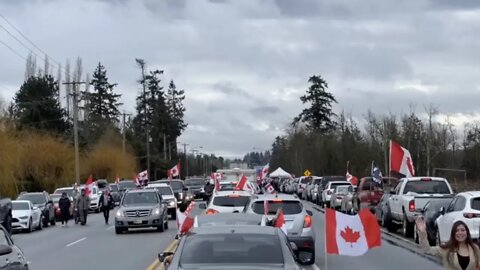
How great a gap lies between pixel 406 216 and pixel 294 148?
9062cm

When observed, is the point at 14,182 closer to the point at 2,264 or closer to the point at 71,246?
Result: the point at 71,246

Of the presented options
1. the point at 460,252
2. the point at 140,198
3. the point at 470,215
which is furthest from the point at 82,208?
the point at 460,252

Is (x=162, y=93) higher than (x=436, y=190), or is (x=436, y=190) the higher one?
(x=162, y=93)

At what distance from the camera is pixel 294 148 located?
4683 inches

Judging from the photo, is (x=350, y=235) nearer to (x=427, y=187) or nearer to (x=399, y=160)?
(x=427, y=187)

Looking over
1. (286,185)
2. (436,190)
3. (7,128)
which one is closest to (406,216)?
(436,190)

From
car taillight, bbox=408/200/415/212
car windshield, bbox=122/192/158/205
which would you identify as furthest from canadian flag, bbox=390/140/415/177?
car windshield, bbox=122/192/158/205

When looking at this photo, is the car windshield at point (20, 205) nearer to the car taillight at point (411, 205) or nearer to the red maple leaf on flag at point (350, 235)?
the car taillight at point (411, 205)

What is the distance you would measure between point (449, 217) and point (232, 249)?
500 inches

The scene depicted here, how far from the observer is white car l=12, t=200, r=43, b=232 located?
3559 cm

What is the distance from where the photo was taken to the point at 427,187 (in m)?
28.9

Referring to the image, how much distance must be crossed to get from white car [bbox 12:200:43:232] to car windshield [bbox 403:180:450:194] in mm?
15694

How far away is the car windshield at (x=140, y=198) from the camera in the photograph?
108ft

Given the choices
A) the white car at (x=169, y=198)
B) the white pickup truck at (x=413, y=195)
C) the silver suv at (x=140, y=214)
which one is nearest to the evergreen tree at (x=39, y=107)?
the white car at (x=169, y=198)
